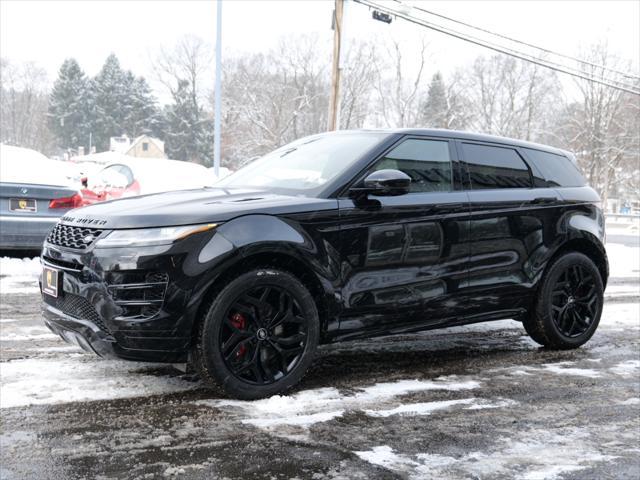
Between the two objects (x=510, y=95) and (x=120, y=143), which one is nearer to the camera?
(x=510, y=95)

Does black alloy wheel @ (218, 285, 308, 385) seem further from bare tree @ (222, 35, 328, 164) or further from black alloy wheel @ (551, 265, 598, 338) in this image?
bare tree @ (222, 35, 328, 164)

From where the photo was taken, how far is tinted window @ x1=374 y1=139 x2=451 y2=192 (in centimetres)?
470

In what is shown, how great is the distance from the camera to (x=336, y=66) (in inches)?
683

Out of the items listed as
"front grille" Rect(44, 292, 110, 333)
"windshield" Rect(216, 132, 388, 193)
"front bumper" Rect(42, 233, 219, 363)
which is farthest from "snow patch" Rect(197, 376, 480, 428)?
"windshield" Rect(216, 132, 388, 193)

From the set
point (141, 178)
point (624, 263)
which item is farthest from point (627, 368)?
point (141, 178)

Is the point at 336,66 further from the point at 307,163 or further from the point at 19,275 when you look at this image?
the point at 307,163

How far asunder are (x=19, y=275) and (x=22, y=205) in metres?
0.95

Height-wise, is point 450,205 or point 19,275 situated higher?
point 450,205

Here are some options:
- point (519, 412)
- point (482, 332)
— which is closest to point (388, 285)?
point (519, 412)

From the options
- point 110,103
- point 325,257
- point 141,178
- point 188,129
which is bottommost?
point 325,257

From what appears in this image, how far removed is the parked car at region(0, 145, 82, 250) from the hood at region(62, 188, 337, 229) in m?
5.06

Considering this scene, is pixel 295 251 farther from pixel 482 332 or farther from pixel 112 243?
pixel 482 332

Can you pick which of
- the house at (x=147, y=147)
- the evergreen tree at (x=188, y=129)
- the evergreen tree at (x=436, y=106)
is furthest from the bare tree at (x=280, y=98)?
the house at (x=147, y=147)

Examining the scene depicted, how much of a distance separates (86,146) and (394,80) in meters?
48.4
